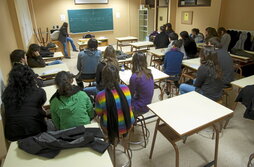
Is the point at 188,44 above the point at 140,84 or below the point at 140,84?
above

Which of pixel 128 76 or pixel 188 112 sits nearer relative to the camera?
pixel 188 112

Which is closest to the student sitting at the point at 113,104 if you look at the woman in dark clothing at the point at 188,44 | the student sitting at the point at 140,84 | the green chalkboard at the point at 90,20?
the student sitting at the point at 140,84

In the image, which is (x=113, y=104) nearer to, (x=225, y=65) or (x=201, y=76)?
(x=201, y=76)

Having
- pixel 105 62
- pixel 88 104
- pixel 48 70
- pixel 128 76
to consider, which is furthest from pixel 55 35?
pixel 88 104

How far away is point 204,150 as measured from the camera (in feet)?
7.68

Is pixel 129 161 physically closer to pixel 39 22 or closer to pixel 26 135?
pixel 26 135

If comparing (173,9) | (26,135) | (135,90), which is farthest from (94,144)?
(173,9)

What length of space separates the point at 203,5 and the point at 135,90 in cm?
515

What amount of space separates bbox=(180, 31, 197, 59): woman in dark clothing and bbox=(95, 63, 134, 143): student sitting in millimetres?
3080

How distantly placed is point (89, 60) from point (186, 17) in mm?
4875

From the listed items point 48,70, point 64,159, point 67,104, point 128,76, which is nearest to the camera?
point 64,159

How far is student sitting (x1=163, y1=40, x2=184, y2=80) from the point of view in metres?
3.36

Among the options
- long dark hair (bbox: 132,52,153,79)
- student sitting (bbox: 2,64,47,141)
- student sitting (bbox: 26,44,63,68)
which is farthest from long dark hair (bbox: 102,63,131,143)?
student sitting (bbox: 26,44,63,68)

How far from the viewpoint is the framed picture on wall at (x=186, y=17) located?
21.4 feet
